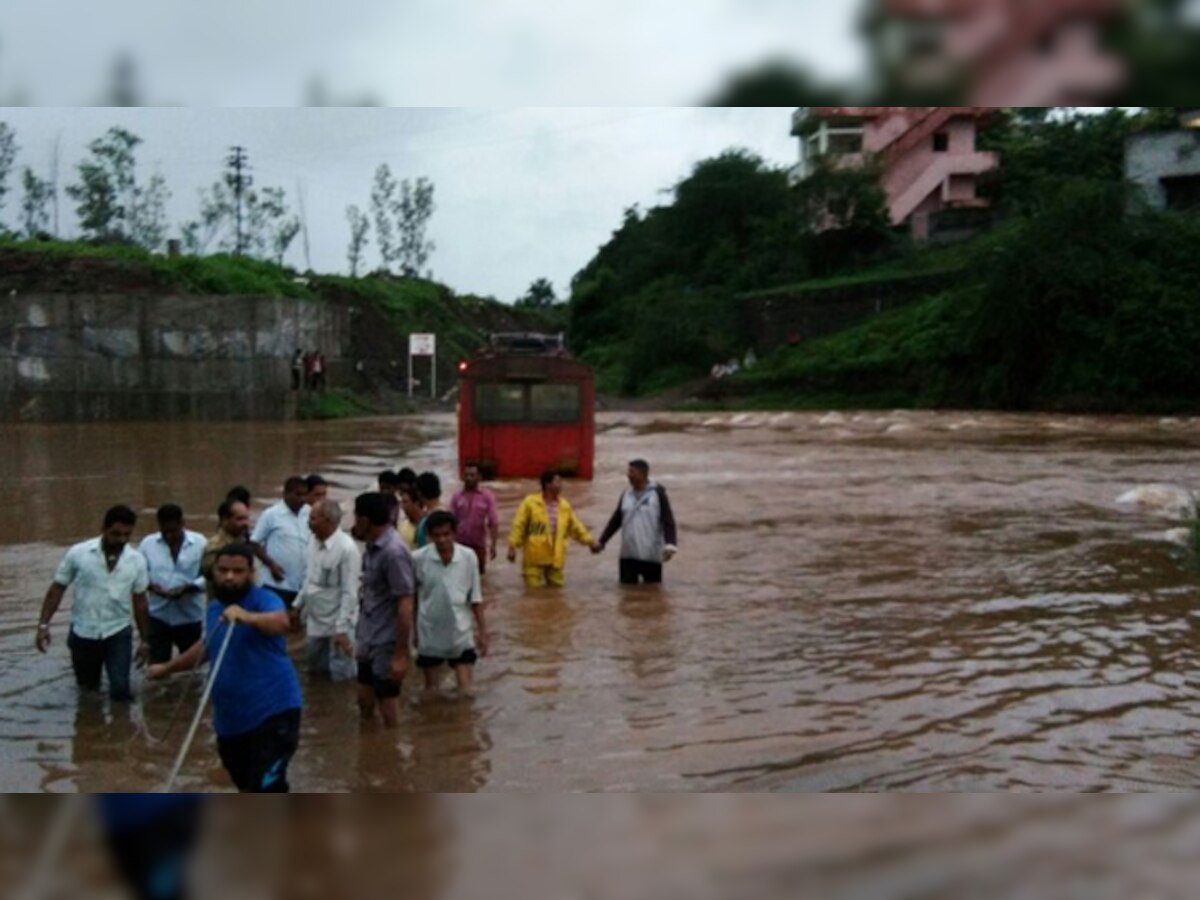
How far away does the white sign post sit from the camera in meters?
44.5

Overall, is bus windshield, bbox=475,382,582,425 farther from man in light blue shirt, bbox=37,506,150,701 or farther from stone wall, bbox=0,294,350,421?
stone wall, bbox=0,294,350,421

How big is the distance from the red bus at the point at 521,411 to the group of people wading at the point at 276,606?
1037 centimetres

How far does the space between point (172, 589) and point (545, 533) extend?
3.93 meters

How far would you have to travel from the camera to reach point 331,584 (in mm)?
8750

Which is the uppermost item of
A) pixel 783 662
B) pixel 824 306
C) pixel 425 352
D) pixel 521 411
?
pixel 824 306

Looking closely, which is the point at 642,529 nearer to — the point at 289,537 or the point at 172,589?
the point at 289,537

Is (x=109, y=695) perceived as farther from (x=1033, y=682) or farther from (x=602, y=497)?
(x=602, y=497)

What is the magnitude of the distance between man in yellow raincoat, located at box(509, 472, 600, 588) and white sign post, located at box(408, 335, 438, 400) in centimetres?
3176

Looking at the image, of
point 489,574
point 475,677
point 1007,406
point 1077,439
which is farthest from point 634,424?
point 475,677

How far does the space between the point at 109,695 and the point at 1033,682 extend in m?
5.91

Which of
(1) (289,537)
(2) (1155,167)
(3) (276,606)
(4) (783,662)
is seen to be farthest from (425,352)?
(3) (276,606)

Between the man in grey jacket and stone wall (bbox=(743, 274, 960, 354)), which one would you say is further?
stone wall (bbox=(743, 274, 960, 354))

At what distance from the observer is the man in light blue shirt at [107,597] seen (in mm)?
8609

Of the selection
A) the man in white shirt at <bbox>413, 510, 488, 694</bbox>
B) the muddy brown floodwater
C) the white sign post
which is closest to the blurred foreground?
the muddy brown floodwater
